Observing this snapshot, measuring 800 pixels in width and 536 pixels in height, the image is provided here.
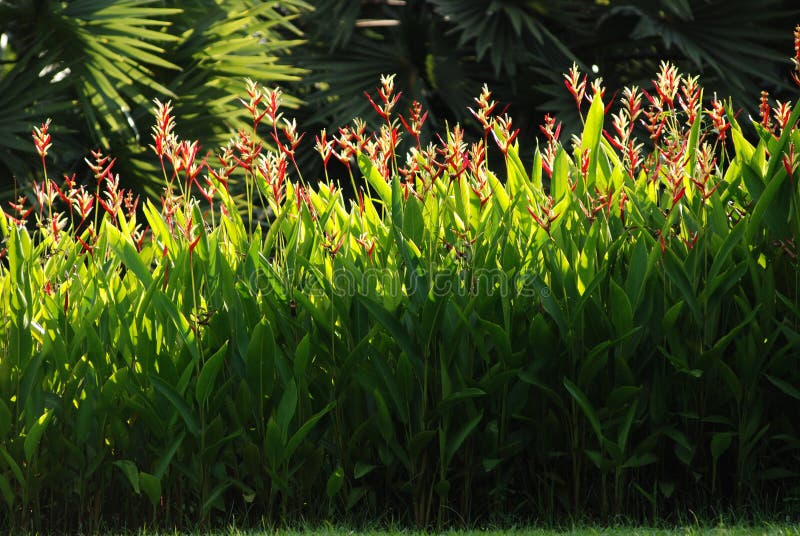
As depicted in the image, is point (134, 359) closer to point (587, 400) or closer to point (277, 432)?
point (277, 432)

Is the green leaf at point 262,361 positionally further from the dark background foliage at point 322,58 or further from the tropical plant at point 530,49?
the tropical plant at point 530,49

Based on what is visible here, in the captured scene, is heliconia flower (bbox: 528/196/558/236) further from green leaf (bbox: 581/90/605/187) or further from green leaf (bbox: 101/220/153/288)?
green leaf (bbox: 101/220/153/288)

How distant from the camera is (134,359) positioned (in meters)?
2.91

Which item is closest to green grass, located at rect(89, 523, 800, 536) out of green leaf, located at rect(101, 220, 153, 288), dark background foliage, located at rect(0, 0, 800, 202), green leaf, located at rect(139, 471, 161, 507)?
green leaf, located at rect(139, 471, 161, 507)

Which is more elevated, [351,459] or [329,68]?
[329,68]

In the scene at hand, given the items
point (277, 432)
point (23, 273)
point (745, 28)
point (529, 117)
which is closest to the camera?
point (277, 432)

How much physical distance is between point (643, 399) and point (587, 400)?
0.21 m

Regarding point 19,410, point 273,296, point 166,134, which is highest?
point 166,134

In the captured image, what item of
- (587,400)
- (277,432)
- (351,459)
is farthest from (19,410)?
(587,400)

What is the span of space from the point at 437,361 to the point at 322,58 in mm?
5351

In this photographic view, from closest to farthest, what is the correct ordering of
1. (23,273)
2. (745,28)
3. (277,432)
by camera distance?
(277,432)
(23,273)
(745,28)

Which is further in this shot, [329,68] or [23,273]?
[329,68]

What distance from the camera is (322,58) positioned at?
7.81 meters

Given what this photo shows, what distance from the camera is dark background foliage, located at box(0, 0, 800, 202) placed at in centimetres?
608
